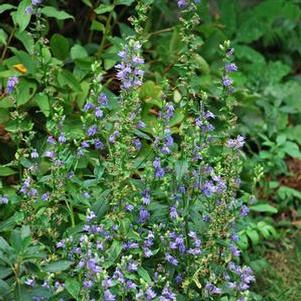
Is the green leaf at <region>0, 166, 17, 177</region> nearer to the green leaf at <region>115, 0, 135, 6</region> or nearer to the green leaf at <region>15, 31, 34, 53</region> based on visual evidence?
the green leaf at <region>15, 31, 34, 53</region>

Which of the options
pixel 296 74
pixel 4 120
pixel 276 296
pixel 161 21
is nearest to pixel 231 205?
pixel 276 296

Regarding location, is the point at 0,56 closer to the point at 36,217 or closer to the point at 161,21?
the point at 161,21

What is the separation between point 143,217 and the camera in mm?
2863

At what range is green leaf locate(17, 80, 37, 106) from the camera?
3.59 meters

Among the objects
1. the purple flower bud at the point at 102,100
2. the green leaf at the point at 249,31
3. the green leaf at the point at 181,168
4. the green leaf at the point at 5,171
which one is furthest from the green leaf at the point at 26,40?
the green leaf at the point at 249,31

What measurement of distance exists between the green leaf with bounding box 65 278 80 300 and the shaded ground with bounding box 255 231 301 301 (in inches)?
50.2

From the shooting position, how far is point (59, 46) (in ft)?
12.8

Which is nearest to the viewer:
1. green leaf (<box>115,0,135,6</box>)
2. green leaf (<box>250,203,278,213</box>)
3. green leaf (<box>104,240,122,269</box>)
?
green leaf (<box>104,240,122,269</box>)

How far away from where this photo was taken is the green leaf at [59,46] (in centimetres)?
385

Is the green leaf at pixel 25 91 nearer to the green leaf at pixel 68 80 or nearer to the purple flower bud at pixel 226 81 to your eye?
the green leaf at pixel 68 80

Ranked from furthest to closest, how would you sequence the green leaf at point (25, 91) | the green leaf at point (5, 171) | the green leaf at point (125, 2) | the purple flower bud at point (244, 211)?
the green leaf at point (25, 91) < the green leaf at point (125, 2) < the green leaf at point (5, 171) < the purple flower bud at point (244, 211)

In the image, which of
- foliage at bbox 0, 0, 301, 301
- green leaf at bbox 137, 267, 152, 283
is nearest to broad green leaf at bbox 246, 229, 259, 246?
foliage at bbox 0, 0, 301, 301

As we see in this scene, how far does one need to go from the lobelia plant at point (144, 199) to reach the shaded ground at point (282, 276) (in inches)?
27.2

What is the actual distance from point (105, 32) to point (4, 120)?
2.28 ft
